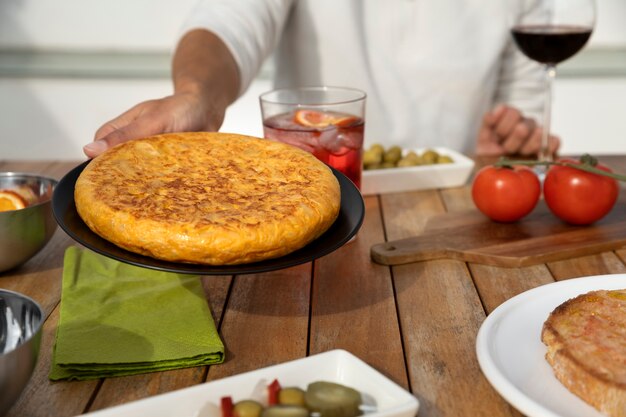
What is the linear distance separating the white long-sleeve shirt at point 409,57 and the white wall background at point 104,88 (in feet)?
6.69

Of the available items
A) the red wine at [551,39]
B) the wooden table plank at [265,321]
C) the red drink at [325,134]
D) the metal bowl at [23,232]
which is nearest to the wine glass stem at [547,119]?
the red wine at [551,39]

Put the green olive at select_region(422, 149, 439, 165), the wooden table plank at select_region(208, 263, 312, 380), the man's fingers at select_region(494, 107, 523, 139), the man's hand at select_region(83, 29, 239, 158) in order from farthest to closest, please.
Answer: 1. the man's fingers at select_region(494, 107, 523, 139)
2. the green olive at select_region(422, 149, 439, 165)
3. the man's hand at select_region(83, 29, 239, 158)
4. the wooden table plank at select_region(208, 263, 312, 380)

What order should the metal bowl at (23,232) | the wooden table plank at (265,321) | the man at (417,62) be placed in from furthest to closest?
the man at (417,62) < the metal bowl at (23,232) < the wooden table plank at (265,321)

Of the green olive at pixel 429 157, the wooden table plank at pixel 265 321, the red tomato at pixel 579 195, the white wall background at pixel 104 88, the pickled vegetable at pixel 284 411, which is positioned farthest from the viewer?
the white wall background at pixel 104 88

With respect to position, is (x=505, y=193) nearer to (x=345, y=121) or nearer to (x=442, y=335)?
(x=345, y=121)

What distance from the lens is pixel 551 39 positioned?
1.92 meters

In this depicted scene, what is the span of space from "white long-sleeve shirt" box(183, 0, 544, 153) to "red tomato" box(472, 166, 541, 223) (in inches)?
41.0

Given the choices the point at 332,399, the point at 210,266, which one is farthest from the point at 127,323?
the point at 332,399

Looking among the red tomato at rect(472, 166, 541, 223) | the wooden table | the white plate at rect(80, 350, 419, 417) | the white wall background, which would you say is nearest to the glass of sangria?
the wooden table

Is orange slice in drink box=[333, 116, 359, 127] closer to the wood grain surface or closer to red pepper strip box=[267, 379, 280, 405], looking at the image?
the wood grain surface

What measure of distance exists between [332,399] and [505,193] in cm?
84

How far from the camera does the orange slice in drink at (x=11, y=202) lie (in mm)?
1439

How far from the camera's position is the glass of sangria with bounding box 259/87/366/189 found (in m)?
1.54

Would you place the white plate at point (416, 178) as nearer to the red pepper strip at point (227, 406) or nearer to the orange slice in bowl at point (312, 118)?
the orange slice in bowl at point (312, 118)
